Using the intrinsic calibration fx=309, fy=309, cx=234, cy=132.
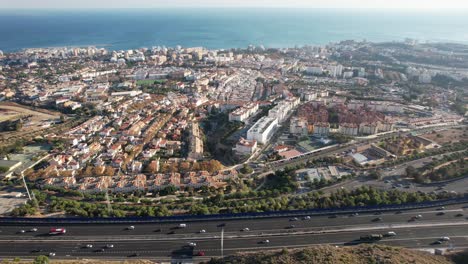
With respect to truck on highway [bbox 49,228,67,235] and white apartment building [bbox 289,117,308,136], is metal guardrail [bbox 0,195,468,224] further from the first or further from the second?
white apartment building [bbox 289,117,308,136]

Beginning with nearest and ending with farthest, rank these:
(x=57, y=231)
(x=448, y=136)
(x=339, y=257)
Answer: (x=339, y=257) → (x=57, y=231) → (x=448, y=136)

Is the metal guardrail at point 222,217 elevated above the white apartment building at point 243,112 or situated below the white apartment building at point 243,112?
below

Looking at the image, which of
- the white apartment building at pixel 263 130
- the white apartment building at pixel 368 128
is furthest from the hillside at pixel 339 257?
the white apartment building at pixel 368 128

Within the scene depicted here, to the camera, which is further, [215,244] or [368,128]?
[368,128]

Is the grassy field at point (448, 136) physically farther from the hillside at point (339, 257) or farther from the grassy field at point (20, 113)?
the grassy field at point (20, 113)

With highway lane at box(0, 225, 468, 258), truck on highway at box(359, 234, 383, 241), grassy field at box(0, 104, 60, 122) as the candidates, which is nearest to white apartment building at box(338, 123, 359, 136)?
highway lane at box(0, 225, 468, 258)

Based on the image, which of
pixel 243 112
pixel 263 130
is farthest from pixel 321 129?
pixel 243 112

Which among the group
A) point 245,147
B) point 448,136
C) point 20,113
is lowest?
point 245,147

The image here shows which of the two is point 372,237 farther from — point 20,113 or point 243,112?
point 20,113
